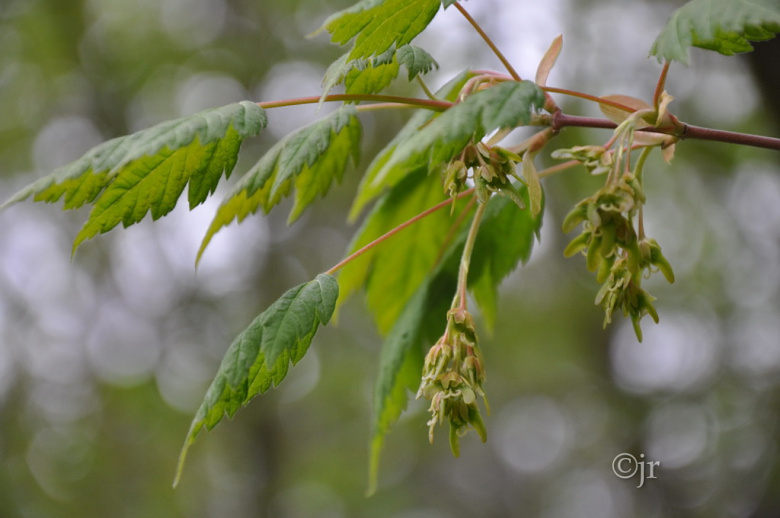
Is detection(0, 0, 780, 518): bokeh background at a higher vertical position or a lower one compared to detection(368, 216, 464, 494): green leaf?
lower

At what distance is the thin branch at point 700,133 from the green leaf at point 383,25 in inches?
7.9

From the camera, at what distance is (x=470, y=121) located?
0.60 metres

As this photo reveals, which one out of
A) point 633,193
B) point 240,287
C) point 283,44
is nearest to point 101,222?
point 633,193

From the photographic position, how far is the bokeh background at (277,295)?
15.3 ft

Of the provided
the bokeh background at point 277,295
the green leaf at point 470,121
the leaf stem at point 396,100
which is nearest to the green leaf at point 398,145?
the leaf stem at point 396,100

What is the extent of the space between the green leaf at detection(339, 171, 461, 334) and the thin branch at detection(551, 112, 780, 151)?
450 millimetres

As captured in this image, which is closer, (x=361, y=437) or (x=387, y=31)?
(x=387, y=31)

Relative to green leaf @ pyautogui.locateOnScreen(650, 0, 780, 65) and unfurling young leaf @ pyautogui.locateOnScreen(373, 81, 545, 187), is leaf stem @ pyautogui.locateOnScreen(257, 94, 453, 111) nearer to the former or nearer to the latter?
unfurling young leaf @ pyautogui.locateOnScreen(373, 81, 545, 187)

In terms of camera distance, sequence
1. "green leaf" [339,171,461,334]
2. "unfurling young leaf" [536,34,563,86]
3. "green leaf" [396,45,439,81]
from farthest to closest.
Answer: "green leaf" [339,171,461,334] < "unfurling young leaf" [536,34,563,86] < "green leaf" [396,45,439,81]

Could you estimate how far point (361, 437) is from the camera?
8.68m

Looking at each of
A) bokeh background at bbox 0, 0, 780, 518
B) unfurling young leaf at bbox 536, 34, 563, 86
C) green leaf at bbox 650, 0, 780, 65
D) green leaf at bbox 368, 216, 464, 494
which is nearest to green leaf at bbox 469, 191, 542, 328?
green leaf at bbox 368, 216, 464, 494

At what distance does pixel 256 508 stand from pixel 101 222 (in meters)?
5.82

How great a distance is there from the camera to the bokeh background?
466 centimetres

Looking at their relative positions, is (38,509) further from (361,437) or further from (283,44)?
(283,44)
